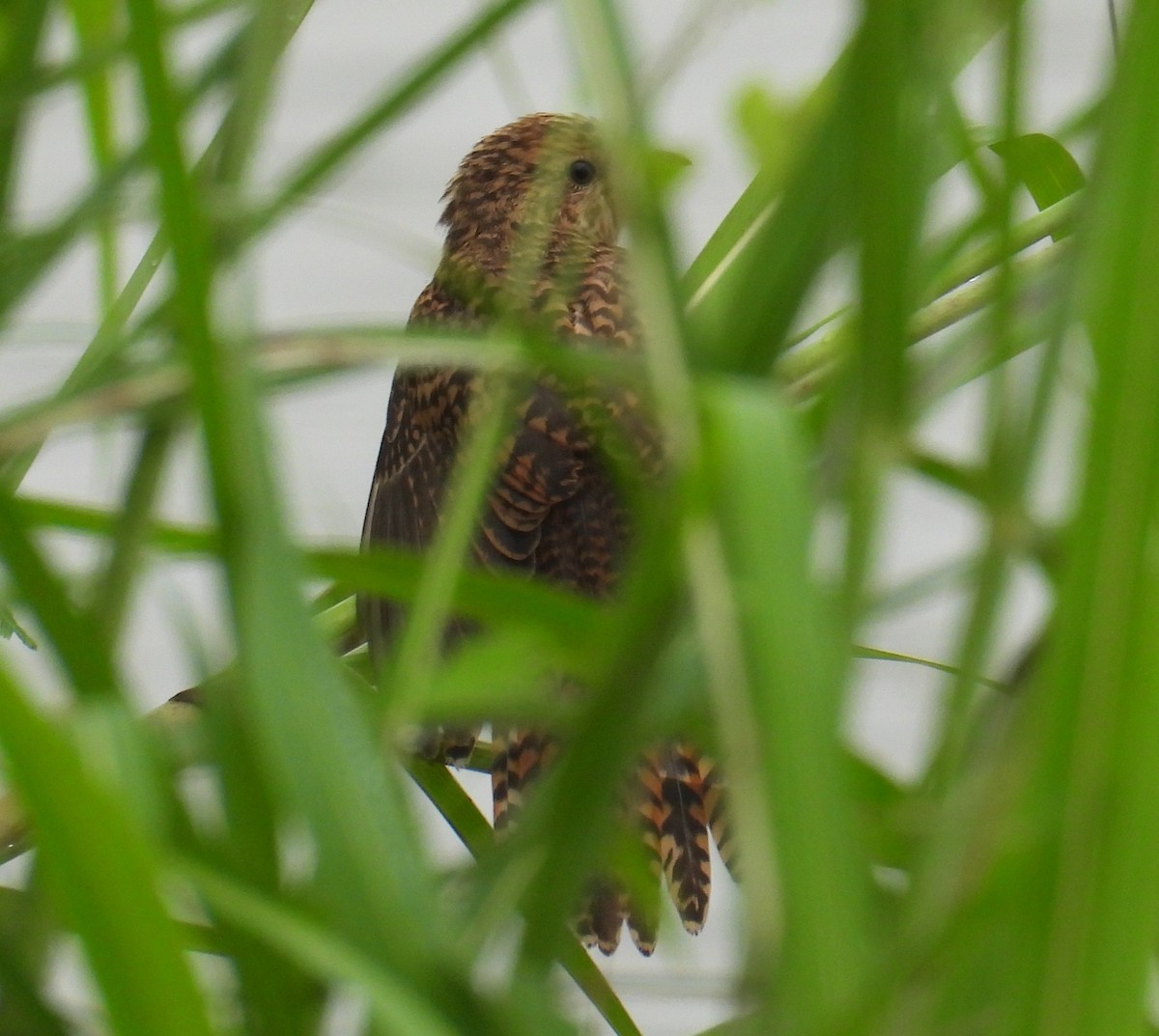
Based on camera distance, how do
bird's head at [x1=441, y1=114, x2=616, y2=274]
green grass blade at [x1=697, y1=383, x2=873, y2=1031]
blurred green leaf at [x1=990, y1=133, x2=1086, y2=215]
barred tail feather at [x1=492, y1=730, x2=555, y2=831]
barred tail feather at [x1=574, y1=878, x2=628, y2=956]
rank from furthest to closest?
bird's head at [x1=441, y1=114, x2=616, y2=274]
barred tail feather at [x1=492, y1=730, x2=555, y2=831]
barred tail feather at [x1=574, y1=878, x2=628, y2=956]
blurred green leaf at [x1=990, y1=133, x2=1086, y2=215]
green grass blade at [x1=697, y1=383, x2=873, y2=1031]

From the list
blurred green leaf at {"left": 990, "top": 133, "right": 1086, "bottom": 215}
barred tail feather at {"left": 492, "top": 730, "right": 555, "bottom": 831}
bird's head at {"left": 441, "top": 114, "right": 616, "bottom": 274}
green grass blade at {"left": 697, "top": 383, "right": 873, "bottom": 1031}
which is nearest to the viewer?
green grass blade at {"left": 697, "top": 383, "right": 873, "bottom": 1031}

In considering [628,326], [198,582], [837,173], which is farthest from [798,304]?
[198,582]

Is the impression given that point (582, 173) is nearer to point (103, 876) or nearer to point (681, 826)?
point (681, 826)

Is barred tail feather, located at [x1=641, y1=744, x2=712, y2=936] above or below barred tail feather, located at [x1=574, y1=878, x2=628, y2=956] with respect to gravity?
above

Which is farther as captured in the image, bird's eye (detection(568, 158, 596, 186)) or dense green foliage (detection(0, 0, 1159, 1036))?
bird's eye (detection(568, 158, 596, 186))

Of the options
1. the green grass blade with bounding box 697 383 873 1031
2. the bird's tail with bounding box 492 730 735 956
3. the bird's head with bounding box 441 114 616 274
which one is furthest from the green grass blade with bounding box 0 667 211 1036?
the bird's head with bounding box 441 114 616 274

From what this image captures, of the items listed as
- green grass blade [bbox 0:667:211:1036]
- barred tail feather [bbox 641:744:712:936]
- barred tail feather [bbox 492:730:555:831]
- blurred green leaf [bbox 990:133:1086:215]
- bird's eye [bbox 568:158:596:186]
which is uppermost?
bird's eye [bbox 568:158:596:186]

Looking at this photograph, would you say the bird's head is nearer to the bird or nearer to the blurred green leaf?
the bird

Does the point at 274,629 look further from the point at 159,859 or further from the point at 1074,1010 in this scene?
the point at 1074,1010
